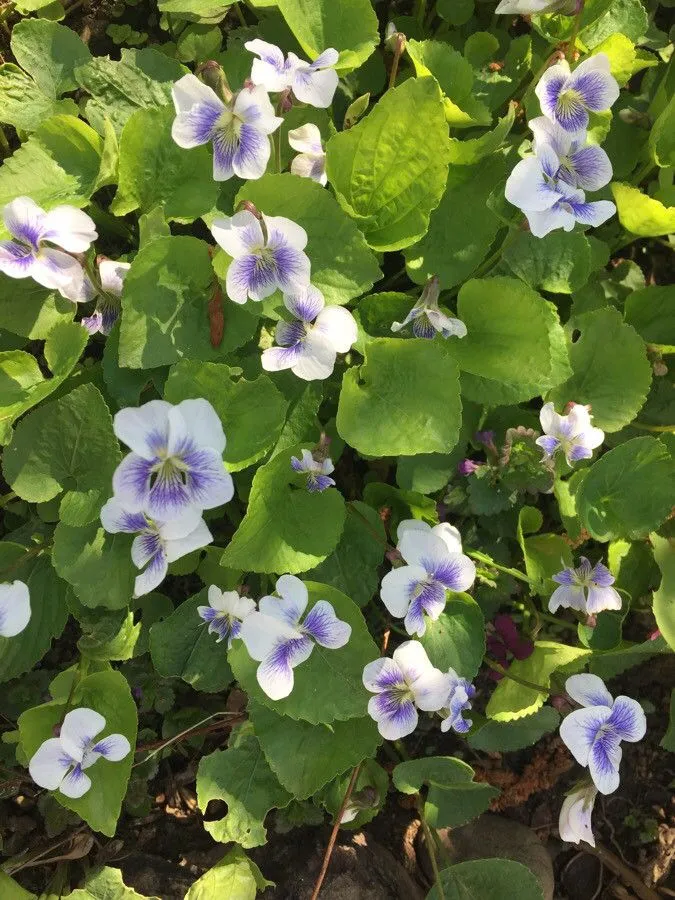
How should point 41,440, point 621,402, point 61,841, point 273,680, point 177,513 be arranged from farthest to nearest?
point 61,841 → point 621,402 → point 41,440 → point 273,680 → point 177,513

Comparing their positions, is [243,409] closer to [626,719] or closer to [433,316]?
[433,316]

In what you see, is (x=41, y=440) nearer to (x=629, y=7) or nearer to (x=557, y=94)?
(x=557, y=94)

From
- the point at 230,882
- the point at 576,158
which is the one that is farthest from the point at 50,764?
the point at 576,158

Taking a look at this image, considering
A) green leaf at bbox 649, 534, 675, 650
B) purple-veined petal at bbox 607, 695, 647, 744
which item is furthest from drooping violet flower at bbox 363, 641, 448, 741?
green leaf at bbox 649, 534, 675, 650

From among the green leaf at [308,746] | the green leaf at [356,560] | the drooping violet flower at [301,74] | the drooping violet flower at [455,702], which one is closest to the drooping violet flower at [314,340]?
the drooping violet flower at [301,74]

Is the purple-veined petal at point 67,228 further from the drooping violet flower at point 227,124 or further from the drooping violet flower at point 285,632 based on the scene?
the drooping violet flower at point 285,632

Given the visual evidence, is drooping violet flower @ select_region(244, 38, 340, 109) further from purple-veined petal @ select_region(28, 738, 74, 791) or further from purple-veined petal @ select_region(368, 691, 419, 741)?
purple-veined petal @ select_region(28, 738, 74, 791)

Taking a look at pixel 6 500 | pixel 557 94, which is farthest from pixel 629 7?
pixel 6 500

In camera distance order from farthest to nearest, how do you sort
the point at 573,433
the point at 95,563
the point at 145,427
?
the point at 573,433
the point at 95,563
the point at 145,427
